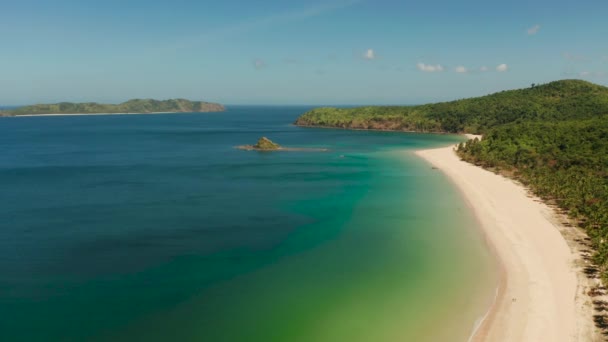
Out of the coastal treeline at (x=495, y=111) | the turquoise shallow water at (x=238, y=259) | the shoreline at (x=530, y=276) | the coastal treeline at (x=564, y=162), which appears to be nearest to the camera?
the shoreline at (x=530, y=276)

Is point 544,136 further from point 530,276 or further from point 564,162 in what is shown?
point 530,276

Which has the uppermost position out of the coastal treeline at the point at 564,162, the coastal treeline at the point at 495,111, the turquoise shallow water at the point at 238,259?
the coastal treeline at the point at 495,111

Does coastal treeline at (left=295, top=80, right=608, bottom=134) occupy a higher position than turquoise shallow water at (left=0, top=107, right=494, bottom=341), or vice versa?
coastal treeline at (left=295, top=80, right=608, bottom=134)

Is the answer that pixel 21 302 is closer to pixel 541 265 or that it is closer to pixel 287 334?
pixel 287 334

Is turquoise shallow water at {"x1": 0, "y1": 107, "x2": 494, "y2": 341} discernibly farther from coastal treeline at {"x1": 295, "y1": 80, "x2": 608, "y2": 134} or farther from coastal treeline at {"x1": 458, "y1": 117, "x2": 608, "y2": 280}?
coastal treeline at {"x1": 295, "y1": 80, "x2": 608, "y2": 134}

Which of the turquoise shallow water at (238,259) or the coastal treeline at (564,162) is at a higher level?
the coastal treeline at (564,162)

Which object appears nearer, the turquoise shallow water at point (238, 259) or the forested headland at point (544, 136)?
the turquoise shallow water at point (238, 259)

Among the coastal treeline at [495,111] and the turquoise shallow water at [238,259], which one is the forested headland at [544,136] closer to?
the coastal treeline at [495,111]

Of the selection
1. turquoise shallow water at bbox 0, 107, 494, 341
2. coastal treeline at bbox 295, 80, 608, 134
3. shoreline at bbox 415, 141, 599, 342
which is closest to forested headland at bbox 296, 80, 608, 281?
coastal treeline at bbox 295, 80, 608, 134

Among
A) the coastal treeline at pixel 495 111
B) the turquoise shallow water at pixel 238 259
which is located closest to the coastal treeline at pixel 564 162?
the turquoise shallow water at pixel 238 259
